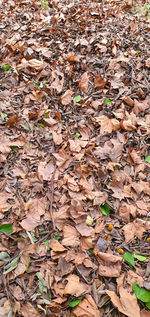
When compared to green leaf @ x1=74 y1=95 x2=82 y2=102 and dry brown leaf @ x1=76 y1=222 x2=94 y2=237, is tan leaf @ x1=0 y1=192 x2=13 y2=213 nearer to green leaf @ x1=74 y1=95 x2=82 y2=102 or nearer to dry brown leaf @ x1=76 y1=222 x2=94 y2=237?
dry brown leaf @ x1=76 y1=222 x2=94 y2=237

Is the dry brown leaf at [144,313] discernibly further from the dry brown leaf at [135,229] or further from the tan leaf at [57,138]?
the tan leaf at [57,138]

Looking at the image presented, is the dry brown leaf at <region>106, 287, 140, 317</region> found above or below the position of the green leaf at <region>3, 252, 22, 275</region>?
below

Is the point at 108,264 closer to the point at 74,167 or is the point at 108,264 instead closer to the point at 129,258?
the point at 129,258

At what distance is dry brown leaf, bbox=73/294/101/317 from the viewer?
5.13 ft

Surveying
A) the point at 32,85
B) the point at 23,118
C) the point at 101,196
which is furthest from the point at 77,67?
the point at 101,196

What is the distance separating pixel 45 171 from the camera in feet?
7.44

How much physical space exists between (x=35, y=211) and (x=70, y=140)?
0.87 meters

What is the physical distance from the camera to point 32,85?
2.99 meters

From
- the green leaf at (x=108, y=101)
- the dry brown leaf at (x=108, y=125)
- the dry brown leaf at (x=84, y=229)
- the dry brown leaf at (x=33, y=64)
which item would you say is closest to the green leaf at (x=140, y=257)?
the dry brown leaf at (x=84, y=229)

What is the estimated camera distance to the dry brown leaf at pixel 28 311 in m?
1.57

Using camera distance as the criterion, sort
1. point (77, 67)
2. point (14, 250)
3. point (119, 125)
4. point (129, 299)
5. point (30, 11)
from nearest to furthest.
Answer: point (129, 299)
point (14, 250)
point (119, 125)
point (77, 67)
point (30, 11)

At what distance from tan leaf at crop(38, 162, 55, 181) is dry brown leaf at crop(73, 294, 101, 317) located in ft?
3.48

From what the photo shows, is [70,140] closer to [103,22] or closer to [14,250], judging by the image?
[14,250]

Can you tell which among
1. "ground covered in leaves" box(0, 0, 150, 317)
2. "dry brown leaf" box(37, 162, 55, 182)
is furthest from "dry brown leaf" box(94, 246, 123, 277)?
"dry brown leaf" box(37, 162, 55, 182)
